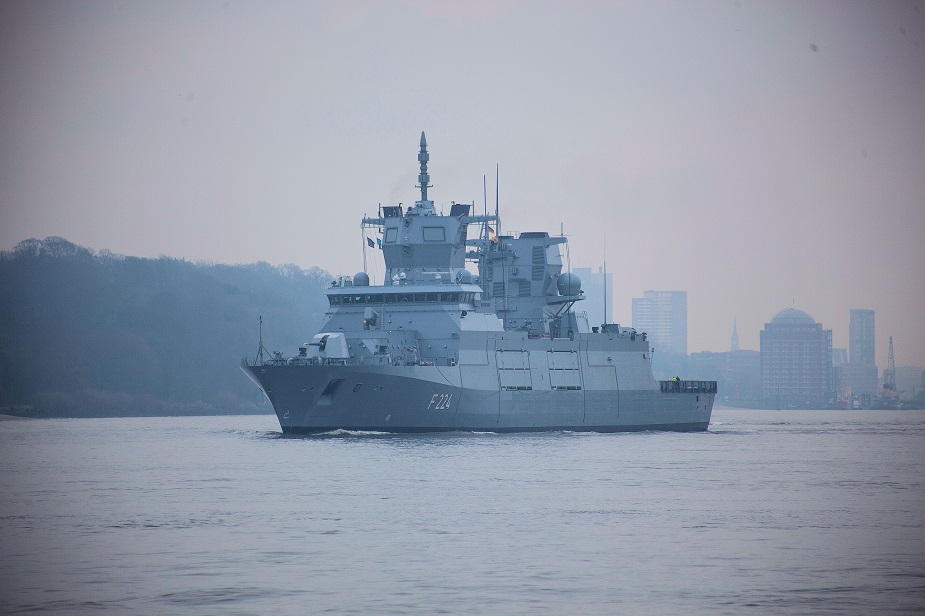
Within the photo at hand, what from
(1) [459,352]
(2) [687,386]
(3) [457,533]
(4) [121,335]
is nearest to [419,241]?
(1) [459,352]

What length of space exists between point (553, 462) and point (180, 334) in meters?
81.7

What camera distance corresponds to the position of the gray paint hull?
168ft

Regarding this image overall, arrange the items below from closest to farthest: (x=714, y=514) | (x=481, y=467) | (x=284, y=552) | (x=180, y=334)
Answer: (x=284, y=552)
(x=714, y=514)
(x=481, y=467)
(x=180, y=334)

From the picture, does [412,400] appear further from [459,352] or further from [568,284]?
[568,284]

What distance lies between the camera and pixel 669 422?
68.8m

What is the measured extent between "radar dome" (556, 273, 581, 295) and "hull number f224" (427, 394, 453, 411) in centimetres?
1359

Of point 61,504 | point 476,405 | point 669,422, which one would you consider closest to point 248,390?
point 669,422

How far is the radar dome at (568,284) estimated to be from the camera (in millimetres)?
64875

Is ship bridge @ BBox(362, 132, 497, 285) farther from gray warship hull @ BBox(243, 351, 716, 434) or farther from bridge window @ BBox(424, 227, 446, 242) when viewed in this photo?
gray warship hull @ BBox(243, 351, 716, 434)

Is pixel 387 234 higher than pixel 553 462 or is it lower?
higher

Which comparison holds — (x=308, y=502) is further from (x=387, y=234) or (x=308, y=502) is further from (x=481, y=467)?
(x=387, y=234)

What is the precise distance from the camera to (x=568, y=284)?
6481 cm

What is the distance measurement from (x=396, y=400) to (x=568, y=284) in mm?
15642

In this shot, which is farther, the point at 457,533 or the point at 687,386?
the point at 687,386
